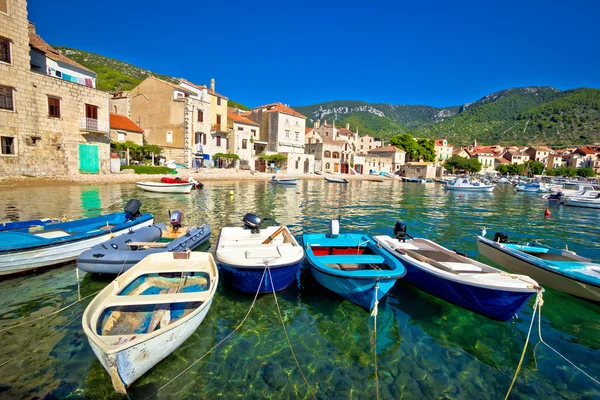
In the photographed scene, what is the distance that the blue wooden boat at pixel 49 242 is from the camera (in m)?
7.25

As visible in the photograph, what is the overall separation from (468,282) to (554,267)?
3605 millimetres

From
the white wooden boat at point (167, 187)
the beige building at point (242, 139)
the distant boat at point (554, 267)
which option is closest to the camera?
the distant boat at point (554, 267)

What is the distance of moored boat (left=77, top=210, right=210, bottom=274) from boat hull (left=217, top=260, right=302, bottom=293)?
222 centimetres

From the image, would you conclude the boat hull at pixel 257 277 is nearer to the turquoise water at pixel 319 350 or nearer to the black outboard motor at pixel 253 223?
the turquoise water at pixel 319 350

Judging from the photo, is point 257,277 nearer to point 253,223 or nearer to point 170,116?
point 253,223

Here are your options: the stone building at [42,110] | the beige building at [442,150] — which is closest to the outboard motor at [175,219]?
the stone building at [42,110]

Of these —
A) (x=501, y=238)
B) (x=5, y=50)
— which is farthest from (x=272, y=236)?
(x=5, y=50)

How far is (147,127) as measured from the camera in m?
45.1

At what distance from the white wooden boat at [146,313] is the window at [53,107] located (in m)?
31.1

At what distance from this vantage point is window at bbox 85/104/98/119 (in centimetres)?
3052

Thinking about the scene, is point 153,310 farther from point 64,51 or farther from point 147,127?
point 64,51

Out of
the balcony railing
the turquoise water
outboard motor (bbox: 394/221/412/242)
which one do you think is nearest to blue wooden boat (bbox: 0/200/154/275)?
the turquoise water

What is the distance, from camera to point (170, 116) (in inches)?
1706

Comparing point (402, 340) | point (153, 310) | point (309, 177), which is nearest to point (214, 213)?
point (153, 310)
